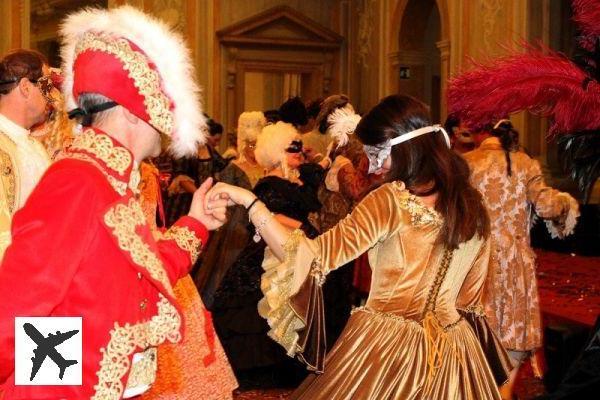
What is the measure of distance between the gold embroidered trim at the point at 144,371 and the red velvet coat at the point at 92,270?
0.36 feet

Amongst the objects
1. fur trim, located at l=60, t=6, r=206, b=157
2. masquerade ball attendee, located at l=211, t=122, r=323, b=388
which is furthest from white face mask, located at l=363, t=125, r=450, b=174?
masquerade ball attendee, located at l=211, t=122, r=323, b=388

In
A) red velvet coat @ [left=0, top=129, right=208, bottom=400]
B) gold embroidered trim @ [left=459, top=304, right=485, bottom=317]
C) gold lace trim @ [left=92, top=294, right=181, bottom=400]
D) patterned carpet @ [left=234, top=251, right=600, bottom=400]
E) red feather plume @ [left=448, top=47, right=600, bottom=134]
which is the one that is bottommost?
patterned carpet @ [left=234, top=251, right=600, bottom=400]

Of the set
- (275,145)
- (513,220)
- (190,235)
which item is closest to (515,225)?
(513,220)

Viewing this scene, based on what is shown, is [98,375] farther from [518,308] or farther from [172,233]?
[518,308]

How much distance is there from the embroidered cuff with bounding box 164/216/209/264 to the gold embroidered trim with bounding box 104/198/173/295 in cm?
27

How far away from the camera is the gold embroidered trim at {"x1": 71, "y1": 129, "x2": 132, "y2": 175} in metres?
2.03

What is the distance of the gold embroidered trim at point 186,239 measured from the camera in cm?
230

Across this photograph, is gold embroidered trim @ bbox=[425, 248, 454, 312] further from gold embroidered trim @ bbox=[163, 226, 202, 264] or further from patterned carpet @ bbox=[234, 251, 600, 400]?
patterned carpet @ bbox=[234, 251, 600, 400]

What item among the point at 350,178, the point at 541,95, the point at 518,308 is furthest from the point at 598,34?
the point at 350,178

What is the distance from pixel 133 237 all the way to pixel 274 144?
4.05 metres

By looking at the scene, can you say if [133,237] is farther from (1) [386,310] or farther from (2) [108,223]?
(1) [386,310]

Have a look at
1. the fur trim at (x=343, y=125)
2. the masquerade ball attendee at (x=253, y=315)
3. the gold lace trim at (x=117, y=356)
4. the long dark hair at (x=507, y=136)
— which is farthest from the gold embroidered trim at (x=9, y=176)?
the fur trim at (x=343, y=125)

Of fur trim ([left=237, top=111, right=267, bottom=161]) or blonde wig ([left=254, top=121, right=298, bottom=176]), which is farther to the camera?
fur trim ([left=237, top=111, right=267, bottom=161])

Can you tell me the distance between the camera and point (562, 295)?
8711 mm
